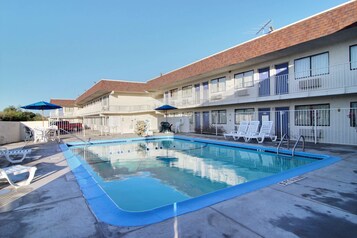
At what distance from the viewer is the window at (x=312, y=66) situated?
1173 centimetres

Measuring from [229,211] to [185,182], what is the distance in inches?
129

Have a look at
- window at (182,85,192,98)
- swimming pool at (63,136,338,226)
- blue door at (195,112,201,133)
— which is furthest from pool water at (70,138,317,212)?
window at (182,85,192,98)

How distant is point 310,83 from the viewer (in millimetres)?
11922

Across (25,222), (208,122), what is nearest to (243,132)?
(208,122)

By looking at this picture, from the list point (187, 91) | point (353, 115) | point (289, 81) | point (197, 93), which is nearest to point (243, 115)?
point (289, 81)

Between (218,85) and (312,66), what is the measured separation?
7847 millimetres

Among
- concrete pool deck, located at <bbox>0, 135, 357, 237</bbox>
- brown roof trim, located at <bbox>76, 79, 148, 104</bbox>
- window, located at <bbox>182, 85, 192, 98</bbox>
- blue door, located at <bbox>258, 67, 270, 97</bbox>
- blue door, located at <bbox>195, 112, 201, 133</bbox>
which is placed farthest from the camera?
brown roof trim, located at <bbox>76, 79, 148, 104</bbox>

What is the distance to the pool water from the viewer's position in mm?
5523

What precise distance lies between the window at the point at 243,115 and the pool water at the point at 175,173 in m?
5.28

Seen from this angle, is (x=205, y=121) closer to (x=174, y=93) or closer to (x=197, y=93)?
(x=197, y=93)

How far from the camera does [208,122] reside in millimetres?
20031

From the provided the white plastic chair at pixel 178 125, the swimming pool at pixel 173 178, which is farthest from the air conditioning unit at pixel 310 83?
the white plastic chair at pixel 178 125

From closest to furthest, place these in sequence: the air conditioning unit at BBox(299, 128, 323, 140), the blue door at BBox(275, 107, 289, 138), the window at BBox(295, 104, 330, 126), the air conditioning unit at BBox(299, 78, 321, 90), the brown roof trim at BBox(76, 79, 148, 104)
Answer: the air conditioning unit at BBox(299, 78, 321, 90) → the window at BBox(295, 104, 330, 126) → the air conditioning unit at BBox(299, 128, 323, 140) → the blue door at BBox(275, 107, 289, 138) → the brown roof trim at BBox(76, 79, 148, 104)

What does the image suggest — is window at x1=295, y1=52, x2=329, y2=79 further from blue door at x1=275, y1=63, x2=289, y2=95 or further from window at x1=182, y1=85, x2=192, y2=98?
window at x1=182, y1=85, x2=192, y2=98
